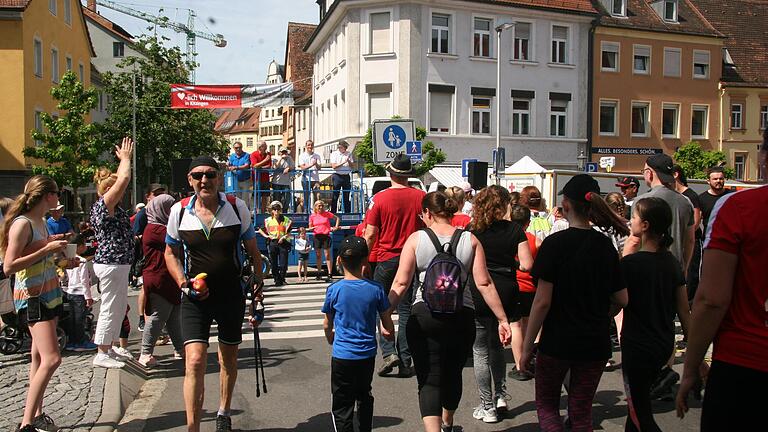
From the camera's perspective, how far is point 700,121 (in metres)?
38.5

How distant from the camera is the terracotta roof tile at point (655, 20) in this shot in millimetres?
36312

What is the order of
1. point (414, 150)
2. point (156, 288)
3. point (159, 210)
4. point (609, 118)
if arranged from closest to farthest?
point (156, 288), point (159, 210), point (414, 150), point (609, 118)

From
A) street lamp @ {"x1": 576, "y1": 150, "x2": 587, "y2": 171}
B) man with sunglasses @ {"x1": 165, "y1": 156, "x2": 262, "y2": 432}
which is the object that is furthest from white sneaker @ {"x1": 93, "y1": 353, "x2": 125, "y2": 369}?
street lamp @ {"x1": 576, "y1": 150, "x2": 587, "y2": 171}

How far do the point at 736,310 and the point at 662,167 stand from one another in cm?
398

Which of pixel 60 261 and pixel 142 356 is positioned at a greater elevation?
pixel 60 261

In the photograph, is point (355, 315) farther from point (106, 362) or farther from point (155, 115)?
point (155, 115)

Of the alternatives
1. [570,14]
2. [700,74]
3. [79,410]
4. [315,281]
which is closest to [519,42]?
[570,14]

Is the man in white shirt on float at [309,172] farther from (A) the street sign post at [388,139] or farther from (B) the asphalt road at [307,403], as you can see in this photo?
(B) the asphalt road at [307,403]

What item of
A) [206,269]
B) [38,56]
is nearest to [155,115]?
[38,56]

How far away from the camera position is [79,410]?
5727 millimetres

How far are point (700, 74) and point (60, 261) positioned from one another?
38.0 meters

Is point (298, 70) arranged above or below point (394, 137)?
above

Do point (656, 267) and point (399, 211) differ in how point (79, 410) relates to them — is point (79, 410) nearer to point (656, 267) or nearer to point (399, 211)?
point (399, 211)

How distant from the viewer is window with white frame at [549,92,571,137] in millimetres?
34781
